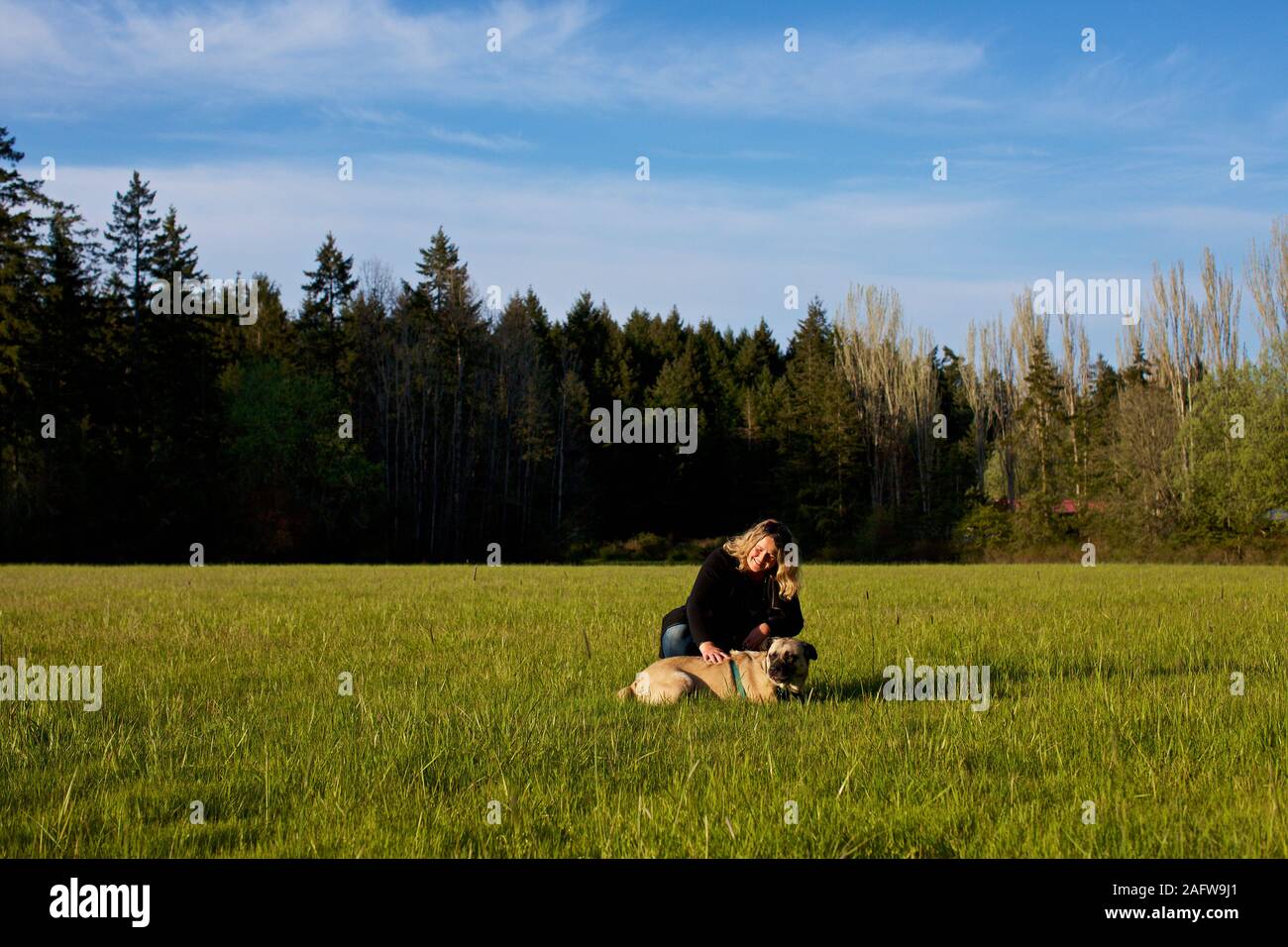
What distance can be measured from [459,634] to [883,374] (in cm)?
7241

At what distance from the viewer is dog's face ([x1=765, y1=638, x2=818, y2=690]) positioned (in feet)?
26.5

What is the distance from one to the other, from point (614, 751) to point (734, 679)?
6.99 ft

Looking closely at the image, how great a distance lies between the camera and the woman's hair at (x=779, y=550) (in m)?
9.09

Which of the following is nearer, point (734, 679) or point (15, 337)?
point (734, 679)

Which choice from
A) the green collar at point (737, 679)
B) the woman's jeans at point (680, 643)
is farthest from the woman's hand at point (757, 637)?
the green collar at point (737, 679)

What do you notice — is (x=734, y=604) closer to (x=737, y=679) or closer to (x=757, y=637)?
(x=757, y=637)

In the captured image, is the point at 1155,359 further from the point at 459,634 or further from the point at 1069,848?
the point at 1069,848

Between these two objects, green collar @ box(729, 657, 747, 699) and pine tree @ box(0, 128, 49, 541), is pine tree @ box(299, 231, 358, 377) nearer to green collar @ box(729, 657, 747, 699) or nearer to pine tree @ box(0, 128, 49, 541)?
pine tree @ box(0, 128, 49, 541)

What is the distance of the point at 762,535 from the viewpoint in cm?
905

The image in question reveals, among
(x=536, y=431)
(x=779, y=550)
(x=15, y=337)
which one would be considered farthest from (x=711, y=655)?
(x=536, y=431)

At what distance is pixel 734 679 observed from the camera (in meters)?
8.48

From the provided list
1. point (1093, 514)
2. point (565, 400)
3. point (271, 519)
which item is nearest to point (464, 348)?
point (565, 400)
